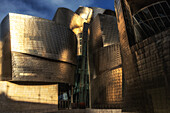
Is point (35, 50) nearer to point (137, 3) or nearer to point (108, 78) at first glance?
point (108, 78)

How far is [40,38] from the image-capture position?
15.3 m

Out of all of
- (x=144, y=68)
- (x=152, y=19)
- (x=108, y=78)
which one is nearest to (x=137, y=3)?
(x=152, y=19)

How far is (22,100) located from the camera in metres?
13.7

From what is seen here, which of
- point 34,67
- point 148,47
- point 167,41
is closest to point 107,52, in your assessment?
point 34,67

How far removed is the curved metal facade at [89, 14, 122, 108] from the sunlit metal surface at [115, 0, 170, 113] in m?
2.93

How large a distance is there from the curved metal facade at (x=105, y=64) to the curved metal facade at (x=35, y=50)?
2.81 metres

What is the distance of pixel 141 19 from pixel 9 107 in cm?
1139

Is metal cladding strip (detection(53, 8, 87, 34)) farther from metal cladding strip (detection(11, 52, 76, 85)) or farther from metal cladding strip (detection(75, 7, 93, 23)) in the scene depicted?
metal cladding strip (detection(11, 52, 76, 85))

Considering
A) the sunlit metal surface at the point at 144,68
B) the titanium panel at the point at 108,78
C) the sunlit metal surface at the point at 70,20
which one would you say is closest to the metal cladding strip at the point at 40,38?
the titanium panel at the point at 108,78

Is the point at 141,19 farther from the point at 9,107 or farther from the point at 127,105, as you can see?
the point at 9,107

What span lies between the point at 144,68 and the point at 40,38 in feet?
35.1

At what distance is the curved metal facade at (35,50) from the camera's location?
13992mm

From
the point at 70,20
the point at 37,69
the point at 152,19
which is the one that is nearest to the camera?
the point at 152,19

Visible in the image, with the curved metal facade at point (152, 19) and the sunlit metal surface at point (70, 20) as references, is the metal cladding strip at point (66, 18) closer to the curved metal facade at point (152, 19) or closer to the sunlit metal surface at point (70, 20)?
the sunlit metal surface at point (70, 20)
